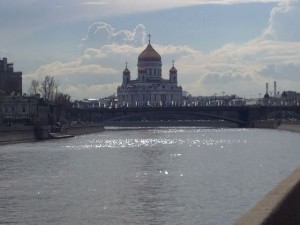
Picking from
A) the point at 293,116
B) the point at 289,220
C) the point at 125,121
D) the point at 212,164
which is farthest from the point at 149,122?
the point at 289,220

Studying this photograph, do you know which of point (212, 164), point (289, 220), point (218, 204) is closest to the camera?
point (289, 220)

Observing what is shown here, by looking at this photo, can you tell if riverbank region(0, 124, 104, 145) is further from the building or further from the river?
the building

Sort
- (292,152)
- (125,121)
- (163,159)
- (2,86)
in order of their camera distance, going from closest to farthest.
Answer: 1. (163,159)
2. (292,152)
3. (2,86)
4. (125,121)

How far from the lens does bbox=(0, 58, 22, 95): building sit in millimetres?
144125

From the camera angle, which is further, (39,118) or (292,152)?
(39,118)

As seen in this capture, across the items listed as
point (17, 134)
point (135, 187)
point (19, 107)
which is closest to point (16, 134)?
point (17, 134)

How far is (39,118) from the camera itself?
109 meters

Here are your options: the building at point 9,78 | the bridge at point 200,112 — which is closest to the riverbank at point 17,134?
the bridge at point 200,112

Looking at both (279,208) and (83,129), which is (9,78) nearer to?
(83,129)

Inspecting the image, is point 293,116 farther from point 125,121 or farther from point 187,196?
point 187,196

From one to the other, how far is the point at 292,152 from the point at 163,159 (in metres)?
10.0

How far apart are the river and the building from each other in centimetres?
8964

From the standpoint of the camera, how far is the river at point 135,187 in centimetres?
2433

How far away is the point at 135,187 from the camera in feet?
108
